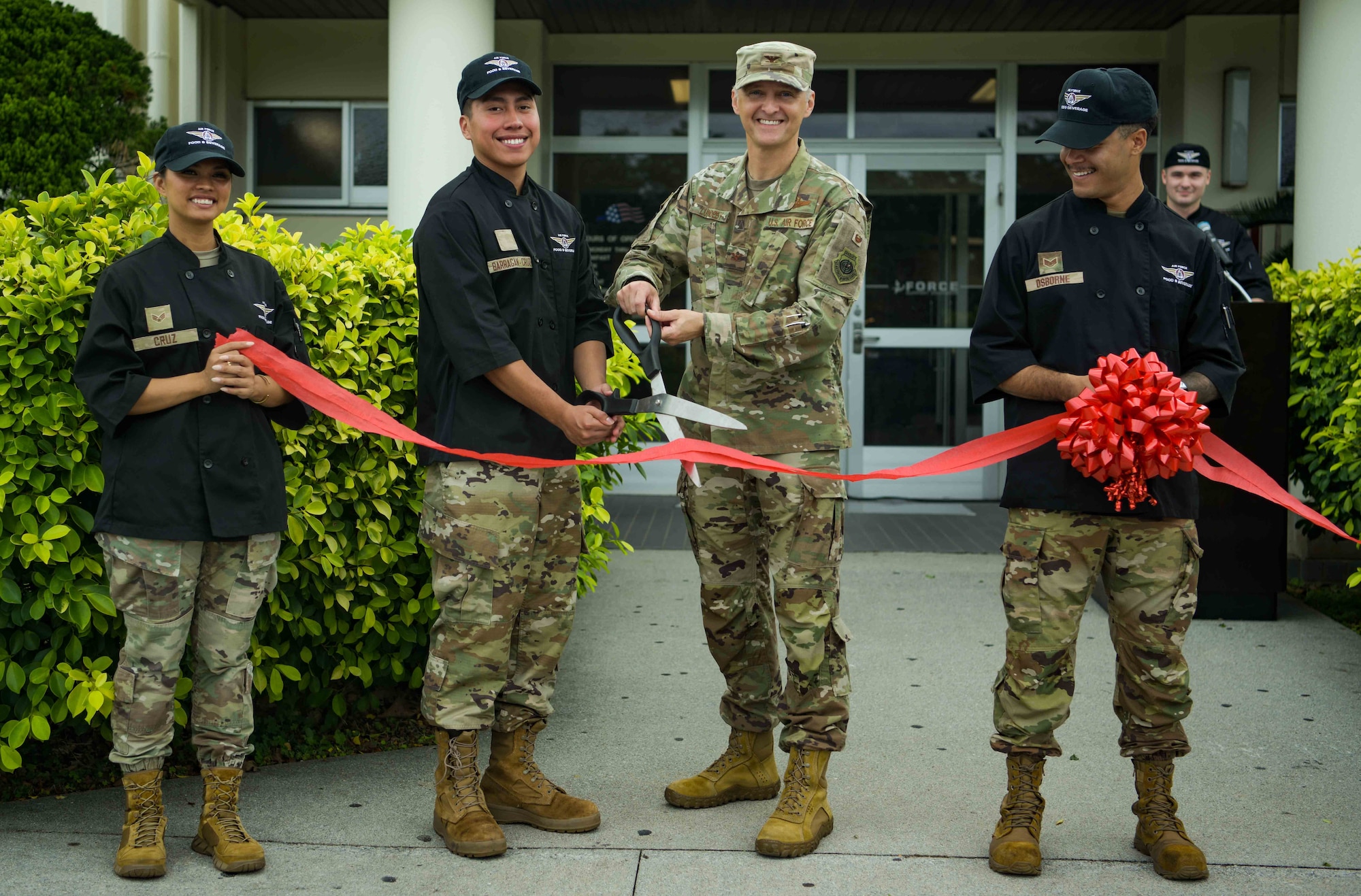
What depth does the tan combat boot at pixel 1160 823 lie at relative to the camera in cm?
330

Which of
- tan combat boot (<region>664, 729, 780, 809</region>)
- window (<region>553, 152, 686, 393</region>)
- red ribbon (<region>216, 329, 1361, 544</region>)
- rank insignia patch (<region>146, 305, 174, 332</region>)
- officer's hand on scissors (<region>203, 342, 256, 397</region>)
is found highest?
window (<region>553, 152, 686, 393</region>)

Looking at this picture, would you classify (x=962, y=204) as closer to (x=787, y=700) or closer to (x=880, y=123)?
(x=880, y=123)

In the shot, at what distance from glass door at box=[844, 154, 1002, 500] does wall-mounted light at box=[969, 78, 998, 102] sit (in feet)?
1.55

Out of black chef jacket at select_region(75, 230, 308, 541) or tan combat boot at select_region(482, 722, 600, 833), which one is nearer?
black chef jacket at select_region(75, 230, 308, 541)

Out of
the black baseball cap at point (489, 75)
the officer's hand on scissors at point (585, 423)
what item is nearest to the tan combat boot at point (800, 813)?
the officer's hand on scissors at point (585, 423)

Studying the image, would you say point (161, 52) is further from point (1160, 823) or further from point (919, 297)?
point (1160, 823)

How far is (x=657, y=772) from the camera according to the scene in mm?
4102

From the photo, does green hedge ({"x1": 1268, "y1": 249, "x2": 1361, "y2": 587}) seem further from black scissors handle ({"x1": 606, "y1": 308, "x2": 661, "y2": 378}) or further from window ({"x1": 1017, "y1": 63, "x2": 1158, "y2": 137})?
window ({"x1": 1017, "y1": 63, "x2": 1158, "y2": 137})

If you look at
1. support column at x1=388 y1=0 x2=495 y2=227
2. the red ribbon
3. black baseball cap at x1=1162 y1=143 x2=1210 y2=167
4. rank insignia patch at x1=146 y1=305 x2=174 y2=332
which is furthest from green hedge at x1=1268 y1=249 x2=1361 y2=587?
support column at x1=388 y1=0 x2=495 y2=227

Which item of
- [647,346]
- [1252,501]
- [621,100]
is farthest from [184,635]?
[621,100]

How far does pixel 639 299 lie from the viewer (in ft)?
11.2

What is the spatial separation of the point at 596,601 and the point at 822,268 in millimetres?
3454

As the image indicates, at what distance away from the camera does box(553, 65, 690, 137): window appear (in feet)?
32.6

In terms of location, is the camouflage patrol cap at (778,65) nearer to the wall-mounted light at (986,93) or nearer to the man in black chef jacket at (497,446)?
the man in black chef jacket at (497,446)
